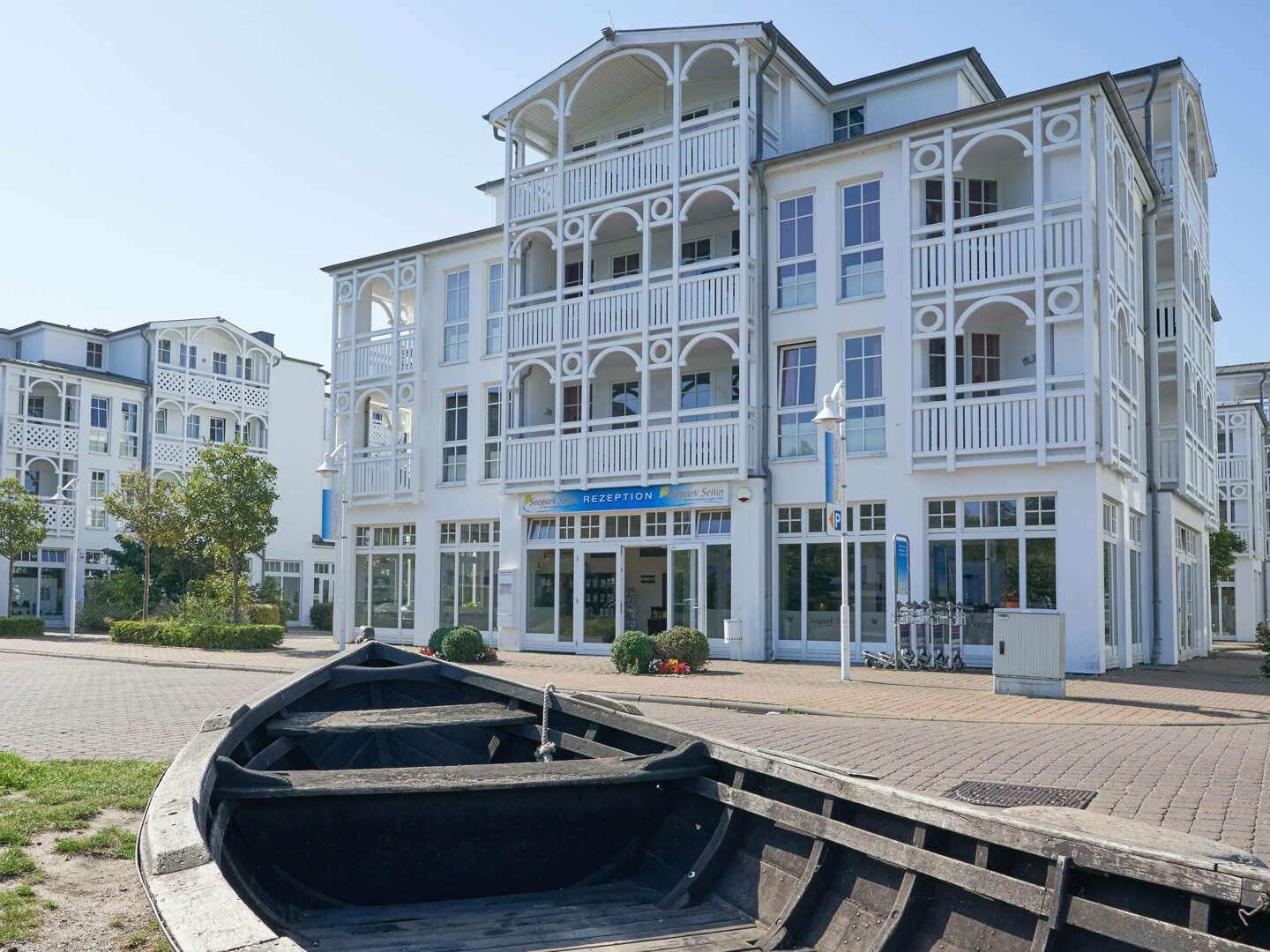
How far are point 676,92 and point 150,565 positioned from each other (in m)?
26.1

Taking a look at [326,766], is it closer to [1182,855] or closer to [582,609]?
[1182,855]

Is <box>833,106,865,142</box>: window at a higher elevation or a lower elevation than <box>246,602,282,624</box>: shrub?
higher

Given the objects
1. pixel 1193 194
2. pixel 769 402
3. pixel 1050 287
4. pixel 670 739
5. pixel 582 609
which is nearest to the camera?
pixel 670 739

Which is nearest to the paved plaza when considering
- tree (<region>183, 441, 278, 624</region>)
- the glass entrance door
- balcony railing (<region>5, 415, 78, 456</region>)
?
the glass entrance door

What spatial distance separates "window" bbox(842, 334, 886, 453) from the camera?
854 inches

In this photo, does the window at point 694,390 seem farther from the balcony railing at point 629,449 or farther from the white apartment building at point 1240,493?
the white apartment building at point 1240,493

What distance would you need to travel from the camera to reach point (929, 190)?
21656 millimetres

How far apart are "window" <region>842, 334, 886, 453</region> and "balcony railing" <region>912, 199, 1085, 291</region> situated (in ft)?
5.41

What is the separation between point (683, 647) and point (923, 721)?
715 centimetres

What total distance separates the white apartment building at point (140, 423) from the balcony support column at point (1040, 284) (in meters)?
34.0

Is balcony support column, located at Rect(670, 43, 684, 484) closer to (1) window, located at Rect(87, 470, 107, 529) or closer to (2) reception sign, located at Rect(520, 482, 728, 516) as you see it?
(2) reception sign, located at Rect(520, 482, 728, 516)

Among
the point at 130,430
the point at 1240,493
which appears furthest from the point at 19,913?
the point at 1240,493

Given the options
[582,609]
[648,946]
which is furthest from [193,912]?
[582,609]

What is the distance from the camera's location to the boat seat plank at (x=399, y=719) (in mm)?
6867
